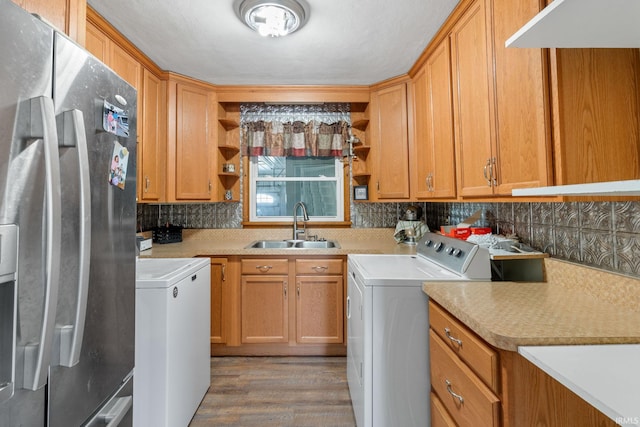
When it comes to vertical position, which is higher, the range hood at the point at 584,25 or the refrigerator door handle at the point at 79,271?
the range hood at the point at 584,25

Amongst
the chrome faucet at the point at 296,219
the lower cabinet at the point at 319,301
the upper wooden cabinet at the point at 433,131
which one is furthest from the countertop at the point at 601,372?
the chrome faucet at the point at 296,219

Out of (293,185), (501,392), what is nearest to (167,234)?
(293,185)

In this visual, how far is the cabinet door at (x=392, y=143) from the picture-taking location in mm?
2559

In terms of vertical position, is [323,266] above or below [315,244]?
below

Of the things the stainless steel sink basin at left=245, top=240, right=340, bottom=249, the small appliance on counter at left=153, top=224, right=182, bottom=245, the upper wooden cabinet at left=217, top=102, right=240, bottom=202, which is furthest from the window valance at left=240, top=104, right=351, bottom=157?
the small appliance on counter at left=153, top=224, right=182, bottom=245

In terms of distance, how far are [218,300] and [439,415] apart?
1.82 m

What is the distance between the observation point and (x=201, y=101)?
8.67 feet

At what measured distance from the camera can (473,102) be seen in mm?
A: 1615

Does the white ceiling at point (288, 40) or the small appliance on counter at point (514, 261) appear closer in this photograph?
the small appliance on counter at point (514, 261)

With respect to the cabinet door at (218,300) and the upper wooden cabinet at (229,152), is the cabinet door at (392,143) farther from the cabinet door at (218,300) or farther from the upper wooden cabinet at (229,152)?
the cabinet door at (218,300)

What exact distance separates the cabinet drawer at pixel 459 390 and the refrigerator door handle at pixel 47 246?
1146 mm

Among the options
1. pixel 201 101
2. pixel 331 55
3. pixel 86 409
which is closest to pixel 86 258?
pixel 86 409

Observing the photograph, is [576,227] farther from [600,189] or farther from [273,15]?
[273,15]

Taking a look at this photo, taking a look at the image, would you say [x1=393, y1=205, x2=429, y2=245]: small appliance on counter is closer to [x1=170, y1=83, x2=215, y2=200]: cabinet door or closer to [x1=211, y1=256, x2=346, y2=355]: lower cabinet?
[x1=211, y1=256, x2=346, y2=355]: lower cabinet
